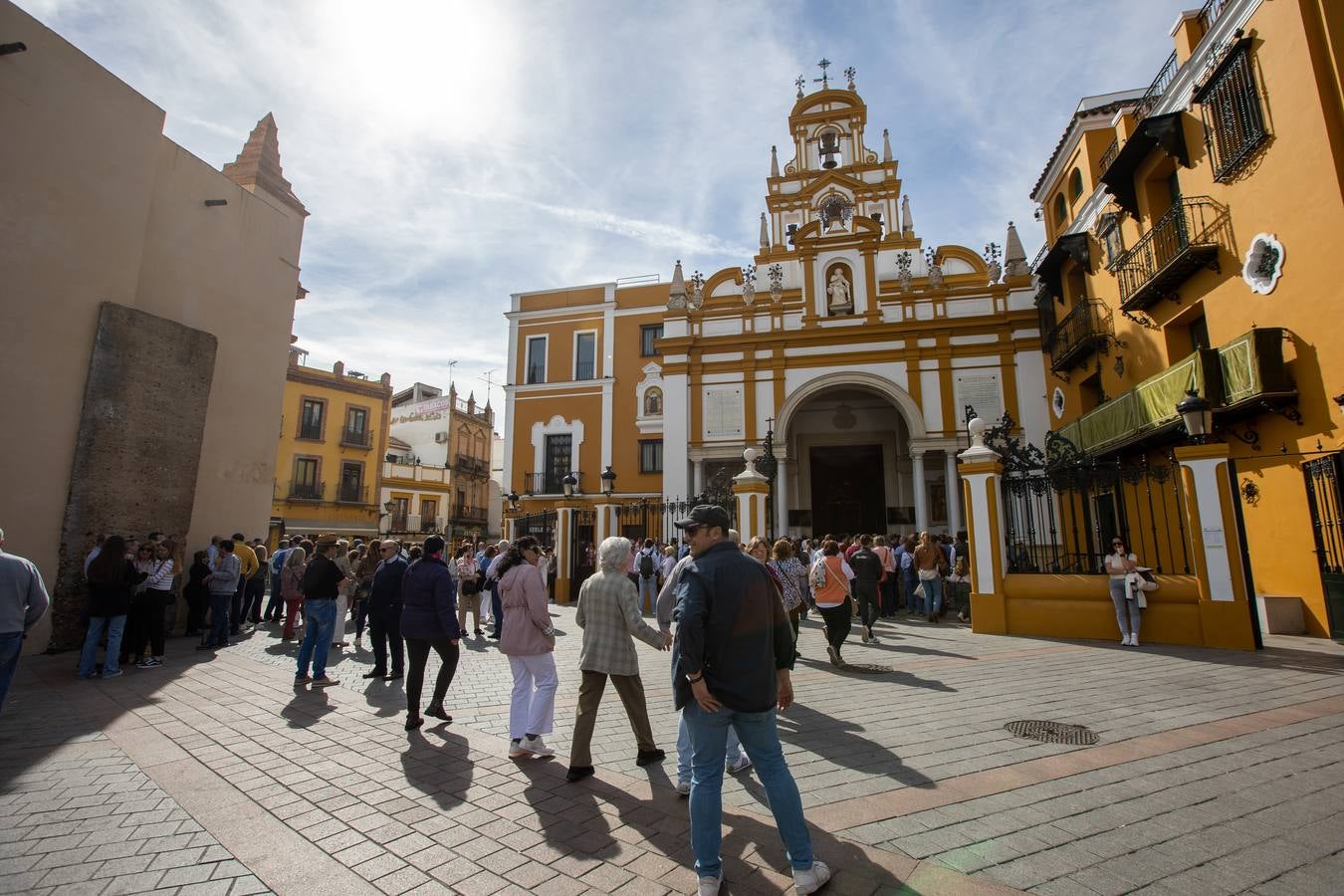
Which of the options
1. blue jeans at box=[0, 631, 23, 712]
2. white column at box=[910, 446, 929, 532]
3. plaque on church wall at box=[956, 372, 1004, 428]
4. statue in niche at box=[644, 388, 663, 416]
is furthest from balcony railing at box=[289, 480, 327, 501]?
plaque on church wall at box=[956, 372, 1004, 428]

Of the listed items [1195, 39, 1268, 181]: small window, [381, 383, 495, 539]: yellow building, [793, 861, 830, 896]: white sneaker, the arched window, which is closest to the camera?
[793, 861, 830, 896]: white sneaker

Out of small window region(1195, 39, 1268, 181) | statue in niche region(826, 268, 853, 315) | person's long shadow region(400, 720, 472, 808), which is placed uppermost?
statue in niche region(826, 268, 853, 315)

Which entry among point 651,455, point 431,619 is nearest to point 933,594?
point 431,619

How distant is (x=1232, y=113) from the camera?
35.9 feet

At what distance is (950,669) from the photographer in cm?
748

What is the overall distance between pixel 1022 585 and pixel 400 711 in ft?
29.2

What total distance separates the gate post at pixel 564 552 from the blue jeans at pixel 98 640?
10.2 metres

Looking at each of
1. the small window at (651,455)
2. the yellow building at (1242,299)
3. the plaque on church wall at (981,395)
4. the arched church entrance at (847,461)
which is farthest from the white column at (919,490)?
the small window at (651,455)

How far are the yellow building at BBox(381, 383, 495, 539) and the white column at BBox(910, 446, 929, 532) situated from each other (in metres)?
26.4

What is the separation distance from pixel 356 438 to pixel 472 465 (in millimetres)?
9735

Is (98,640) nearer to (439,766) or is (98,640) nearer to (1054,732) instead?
(439,766)

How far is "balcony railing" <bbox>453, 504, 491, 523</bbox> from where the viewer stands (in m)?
39.2

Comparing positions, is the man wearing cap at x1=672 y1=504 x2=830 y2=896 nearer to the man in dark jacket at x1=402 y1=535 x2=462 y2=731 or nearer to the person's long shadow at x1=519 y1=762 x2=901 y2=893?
the person's long shadow at x1=519 y1=762 x2=901 y2=893

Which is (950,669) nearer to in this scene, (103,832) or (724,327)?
(103,832)
